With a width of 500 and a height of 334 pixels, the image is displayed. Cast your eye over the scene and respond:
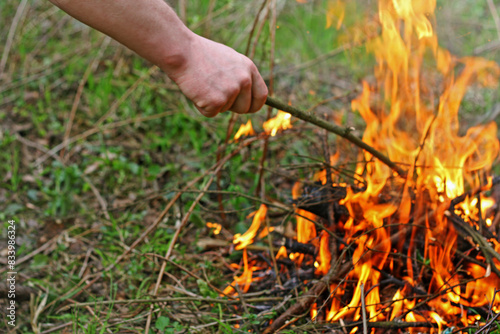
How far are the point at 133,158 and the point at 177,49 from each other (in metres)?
2.19

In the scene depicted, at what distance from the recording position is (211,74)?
145 cm

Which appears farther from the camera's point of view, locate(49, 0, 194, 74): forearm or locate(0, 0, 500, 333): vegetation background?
locate(0, 0, 500, 333): vegetation background

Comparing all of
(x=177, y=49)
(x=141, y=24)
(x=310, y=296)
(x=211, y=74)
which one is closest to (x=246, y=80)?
(x=211, y=74)

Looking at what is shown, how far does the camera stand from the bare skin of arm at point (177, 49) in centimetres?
133

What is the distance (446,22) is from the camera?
18.0ft

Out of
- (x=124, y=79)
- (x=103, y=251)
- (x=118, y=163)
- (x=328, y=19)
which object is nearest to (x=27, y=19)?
(x=124, y=79)

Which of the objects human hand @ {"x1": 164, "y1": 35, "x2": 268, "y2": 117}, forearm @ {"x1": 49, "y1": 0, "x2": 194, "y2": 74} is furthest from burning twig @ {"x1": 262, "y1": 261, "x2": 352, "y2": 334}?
forearm @ {"x1": 49, "y1": 0, "x2": 194, "y2": 74}

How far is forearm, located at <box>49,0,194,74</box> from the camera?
4.33ft

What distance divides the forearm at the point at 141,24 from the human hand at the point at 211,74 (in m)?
0.03

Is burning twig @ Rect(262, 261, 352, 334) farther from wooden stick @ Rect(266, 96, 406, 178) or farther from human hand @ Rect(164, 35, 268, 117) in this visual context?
human hand @ Rect(164, 35, 268, 117)

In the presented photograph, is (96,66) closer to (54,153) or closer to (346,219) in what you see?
(54,153)

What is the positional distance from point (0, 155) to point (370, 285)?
9.32 feet

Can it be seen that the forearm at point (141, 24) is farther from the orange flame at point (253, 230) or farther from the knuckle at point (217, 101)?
the orange flame at point (253, 230)

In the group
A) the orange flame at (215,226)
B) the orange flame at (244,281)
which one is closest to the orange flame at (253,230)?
the orange flame at (244,281)
